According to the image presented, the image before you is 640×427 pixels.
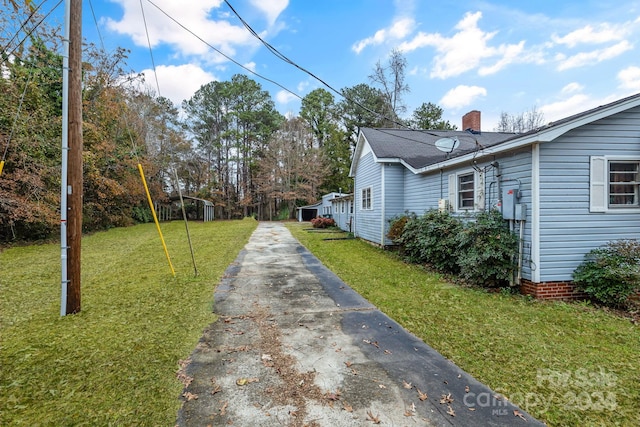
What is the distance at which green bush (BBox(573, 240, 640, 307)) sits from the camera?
4996 millimetres

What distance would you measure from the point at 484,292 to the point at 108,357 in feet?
19.9

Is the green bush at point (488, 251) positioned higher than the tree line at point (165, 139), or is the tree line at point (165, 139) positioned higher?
the tree line at point (165, 139)

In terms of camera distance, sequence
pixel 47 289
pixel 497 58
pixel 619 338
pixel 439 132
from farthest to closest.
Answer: pixel 439 132 < pixel 497 58 < pixel 47 289 < pixel 619 338

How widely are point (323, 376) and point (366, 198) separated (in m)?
11.2

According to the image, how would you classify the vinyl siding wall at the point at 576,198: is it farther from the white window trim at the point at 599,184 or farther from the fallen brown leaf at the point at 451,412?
the fallen brown leaf at the point at 451,412

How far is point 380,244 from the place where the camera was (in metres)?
11.6

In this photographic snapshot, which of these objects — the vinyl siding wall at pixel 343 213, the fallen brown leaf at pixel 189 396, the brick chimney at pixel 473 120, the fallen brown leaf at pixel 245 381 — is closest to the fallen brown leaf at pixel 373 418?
the fallen brown leaf at pixel 245 381

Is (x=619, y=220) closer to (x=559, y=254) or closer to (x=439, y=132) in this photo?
(x=559, y=254)

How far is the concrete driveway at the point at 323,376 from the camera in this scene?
2289 mm

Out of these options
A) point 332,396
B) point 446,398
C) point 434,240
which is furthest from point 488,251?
point 332,396

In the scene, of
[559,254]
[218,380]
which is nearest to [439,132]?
[559,254]

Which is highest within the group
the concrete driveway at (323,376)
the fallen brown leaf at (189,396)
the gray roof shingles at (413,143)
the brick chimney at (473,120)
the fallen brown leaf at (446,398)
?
the brick chimney at (473,120)

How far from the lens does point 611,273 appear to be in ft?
16.6

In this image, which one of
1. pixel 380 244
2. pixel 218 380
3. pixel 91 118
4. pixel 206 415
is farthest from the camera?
pixel 91 118
